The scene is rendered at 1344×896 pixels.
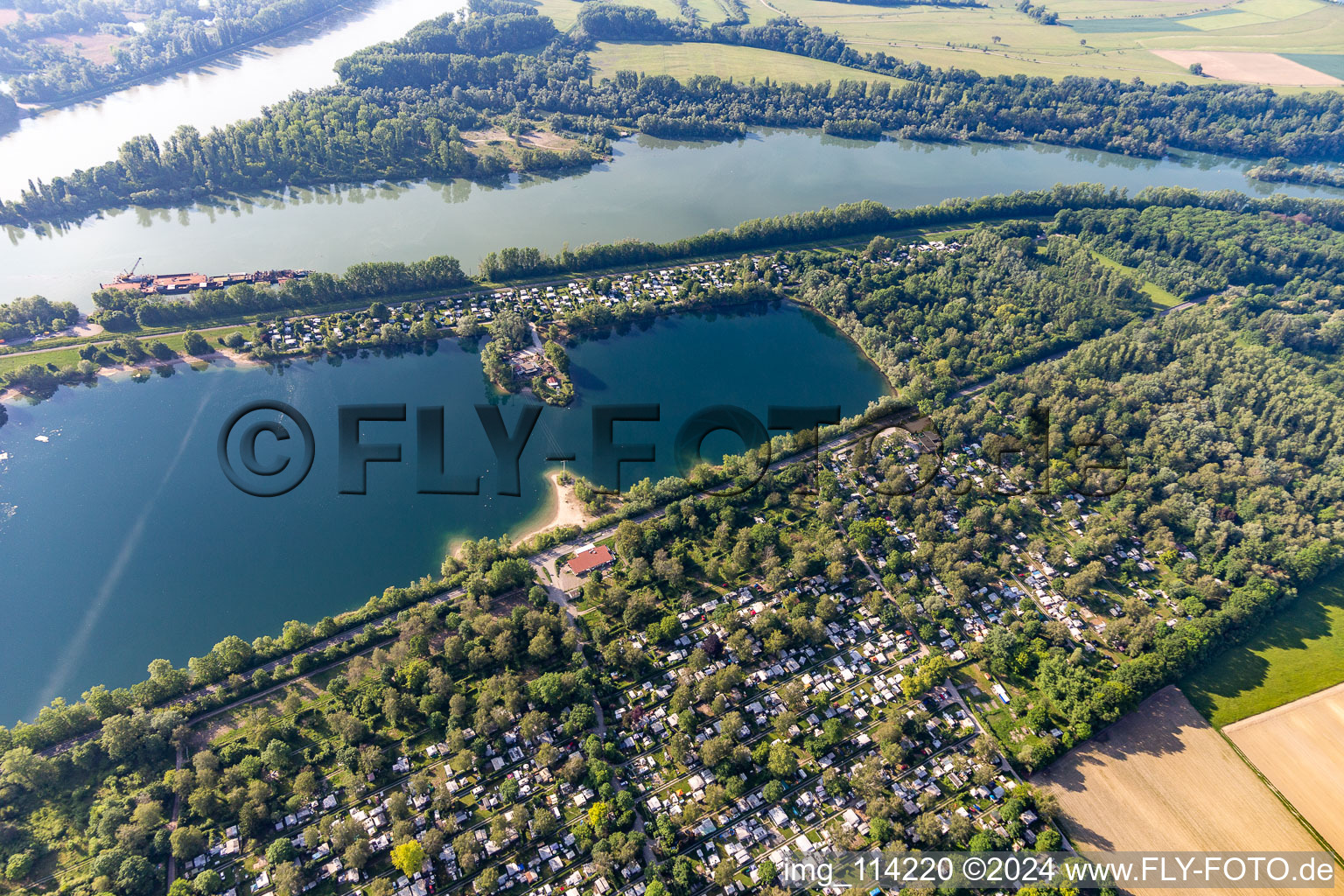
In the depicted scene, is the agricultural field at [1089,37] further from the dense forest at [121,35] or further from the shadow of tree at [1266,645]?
the shadow of tree at [1266,645]

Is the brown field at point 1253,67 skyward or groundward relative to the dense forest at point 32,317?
skyward

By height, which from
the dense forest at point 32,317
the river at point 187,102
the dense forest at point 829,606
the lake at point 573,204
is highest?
the river at point 187,102

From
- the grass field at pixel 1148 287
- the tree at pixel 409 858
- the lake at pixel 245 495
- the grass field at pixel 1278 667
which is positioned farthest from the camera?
the grass field at pixel 1148 287

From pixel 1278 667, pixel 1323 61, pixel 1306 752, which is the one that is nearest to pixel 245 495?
pixel 1306 752

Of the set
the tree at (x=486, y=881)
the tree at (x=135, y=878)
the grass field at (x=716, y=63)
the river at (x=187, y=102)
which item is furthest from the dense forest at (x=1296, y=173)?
the river at (x=187, y=102)

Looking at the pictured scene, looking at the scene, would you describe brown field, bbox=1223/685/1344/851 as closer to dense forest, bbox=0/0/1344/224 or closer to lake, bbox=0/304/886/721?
lake, bbox=0/304/886/721

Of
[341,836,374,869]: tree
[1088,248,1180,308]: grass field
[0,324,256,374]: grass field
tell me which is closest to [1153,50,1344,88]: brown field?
[1088,248,1180,308]: grass field

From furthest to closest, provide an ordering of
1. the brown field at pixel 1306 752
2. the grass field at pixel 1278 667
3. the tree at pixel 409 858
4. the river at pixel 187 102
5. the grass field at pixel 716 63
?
the grass field at pixel 716 63 → the river at pixel 187 102 → the grass field at pixel 1278 667 → the brown field at pixel 1306 752 → the tree at pixel 409 858

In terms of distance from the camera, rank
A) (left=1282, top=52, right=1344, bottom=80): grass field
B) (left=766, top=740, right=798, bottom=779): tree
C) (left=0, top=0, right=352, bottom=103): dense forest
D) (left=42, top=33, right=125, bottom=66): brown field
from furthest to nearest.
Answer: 1. (left=1282, top=52, right=1344, bottom=80): grass field
2. (left=42, top=33, right=125, bottom=66): brown field
3. (left=0, top=0, right=352, bottom=103): dense forest
4. (left=766, top=740, right=798, bottom=779): tree
